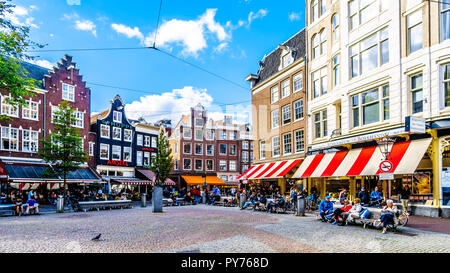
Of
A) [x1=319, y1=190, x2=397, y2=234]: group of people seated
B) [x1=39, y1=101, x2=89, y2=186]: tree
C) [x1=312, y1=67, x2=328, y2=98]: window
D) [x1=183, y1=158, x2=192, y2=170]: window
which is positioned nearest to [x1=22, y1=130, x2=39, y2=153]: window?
[x1=39, y1=101, x2=89, y2=186]: tree

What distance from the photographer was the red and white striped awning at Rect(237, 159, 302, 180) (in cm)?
2911

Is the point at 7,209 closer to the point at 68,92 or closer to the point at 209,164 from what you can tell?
the point at 68,92

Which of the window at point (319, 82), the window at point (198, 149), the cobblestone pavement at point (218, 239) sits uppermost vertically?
the window at point (319, 82)

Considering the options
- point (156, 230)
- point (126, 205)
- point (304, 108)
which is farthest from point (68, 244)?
point (304, 108)

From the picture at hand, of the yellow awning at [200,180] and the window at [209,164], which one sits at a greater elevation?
the window at [209,164]

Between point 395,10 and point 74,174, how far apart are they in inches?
1236

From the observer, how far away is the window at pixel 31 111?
1337 inches

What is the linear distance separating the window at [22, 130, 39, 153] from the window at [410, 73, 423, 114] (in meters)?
32.4

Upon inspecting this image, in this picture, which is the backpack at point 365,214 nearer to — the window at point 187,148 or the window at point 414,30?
the window at point 414,30

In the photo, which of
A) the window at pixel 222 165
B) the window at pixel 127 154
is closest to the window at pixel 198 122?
the window at pixel 222 165

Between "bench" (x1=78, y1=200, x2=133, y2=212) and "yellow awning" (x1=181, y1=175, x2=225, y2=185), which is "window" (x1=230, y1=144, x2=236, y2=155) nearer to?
"yellow awning" (x1=181, y1=175, x2=225, y2=185)

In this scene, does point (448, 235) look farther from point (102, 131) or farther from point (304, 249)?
point (102, 131)

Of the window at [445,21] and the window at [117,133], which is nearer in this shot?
the window at [445,21]

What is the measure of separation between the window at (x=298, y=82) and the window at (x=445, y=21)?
1370 cm
